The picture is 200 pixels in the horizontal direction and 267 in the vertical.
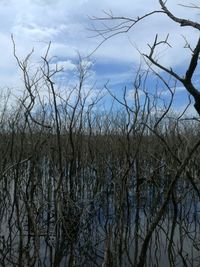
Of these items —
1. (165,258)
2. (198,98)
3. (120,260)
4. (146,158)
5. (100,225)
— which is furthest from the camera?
(146,158)

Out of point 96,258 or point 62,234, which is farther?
point 62,234

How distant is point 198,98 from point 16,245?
3686mm

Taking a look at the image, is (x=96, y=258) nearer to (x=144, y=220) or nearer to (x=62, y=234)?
(x=62, y=234)

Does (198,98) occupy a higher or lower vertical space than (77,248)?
higher

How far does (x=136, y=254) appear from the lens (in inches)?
187

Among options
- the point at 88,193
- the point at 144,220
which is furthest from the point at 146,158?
the point at 144,220

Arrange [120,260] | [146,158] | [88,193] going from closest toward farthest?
[120,260]
[88,193]
[146,158]

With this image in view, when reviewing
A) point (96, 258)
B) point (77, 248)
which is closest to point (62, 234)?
point (77, 248)

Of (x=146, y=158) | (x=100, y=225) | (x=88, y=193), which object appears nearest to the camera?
(x=100, y=225)

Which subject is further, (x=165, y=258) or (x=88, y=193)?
(x=88, y=193)

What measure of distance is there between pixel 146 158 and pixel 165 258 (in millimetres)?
3940

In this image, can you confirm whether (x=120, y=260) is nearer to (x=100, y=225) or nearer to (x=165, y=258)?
(x=165, y=258)

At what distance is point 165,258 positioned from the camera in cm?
484

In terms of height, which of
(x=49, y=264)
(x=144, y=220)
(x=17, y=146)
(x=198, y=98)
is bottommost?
(x=49, y=264)
